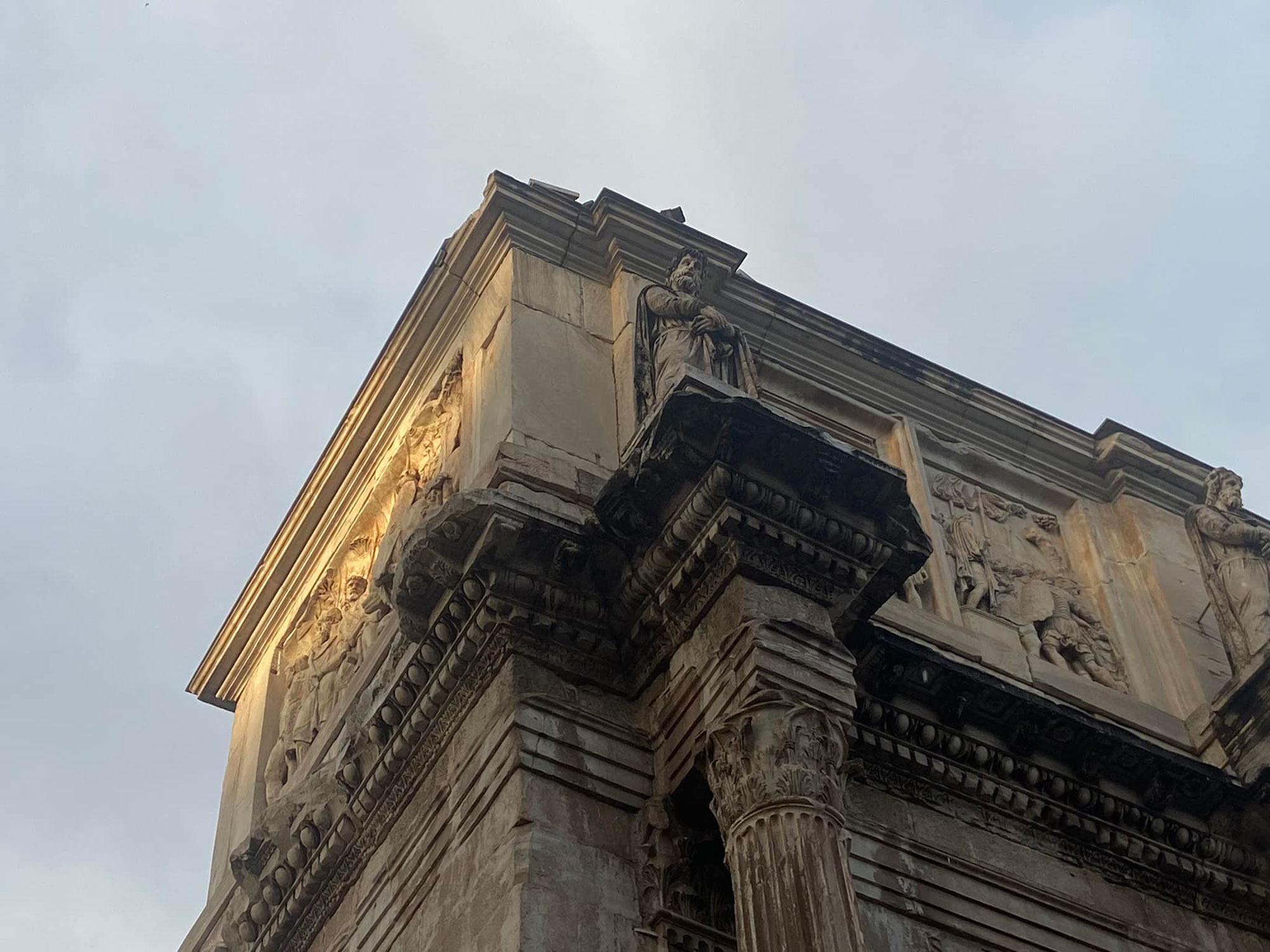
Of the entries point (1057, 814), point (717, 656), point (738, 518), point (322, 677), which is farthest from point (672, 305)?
point (322, 677)

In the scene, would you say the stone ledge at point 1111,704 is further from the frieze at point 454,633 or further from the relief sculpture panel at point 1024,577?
the frieze at point 454,633

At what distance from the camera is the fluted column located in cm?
748

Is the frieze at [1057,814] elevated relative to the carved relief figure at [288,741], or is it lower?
lower

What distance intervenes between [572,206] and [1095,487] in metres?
5.26

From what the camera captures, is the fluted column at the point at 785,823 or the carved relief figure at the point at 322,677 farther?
the carved relief figure at the point at 322,677

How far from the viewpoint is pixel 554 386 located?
11.6 metres

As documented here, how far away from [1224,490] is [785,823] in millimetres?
7122

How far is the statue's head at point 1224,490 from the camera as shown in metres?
13.5

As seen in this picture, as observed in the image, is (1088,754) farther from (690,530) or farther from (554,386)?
(554,386)

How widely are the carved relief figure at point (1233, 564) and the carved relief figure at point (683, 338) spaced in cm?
390

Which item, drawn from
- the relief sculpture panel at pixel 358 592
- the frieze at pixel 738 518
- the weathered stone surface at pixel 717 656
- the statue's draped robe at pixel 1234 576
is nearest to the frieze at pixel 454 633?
the weathered stone surface at pixel 717 656

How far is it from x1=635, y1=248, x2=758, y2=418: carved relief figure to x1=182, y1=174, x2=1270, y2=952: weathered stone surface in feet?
0.10

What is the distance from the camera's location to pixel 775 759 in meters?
8.14

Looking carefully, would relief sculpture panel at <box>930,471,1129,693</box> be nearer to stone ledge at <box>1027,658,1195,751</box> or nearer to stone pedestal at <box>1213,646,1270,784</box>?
stone ledge at <box>1027,658,1195,751</box>
